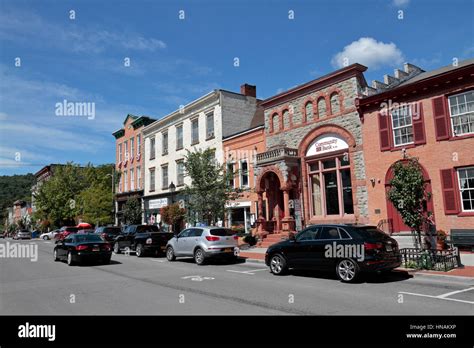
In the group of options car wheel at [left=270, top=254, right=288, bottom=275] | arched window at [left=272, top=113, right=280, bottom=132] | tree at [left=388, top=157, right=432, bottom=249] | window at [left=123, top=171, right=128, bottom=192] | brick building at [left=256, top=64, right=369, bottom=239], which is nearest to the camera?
car wheel at [left=270, top=254, right=288, bottom=275]

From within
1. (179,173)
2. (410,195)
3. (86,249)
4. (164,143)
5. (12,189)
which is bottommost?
(86,249)

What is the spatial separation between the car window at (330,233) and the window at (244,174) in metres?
15.9

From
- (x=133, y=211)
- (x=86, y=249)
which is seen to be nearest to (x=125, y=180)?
(x=133, y=211)

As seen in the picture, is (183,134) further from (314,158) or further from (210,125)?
(314,158)

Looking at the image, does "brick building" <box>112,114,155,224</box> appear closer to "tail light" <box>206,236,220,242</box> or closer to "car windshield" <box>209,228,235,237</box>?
"car windshield" <box>209,228,235,237</box>

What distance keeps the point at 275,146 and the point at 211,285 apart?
14.7 metres

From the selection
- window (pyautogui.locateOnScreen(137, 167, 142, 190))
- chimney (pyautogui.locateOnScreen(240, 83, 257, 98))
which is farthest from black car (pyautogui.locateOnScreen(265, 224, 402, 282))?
window (pyautogui.locateOnScreen(137, 167, 142, 190))

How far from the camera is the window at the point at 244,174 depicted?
27303 millimetres

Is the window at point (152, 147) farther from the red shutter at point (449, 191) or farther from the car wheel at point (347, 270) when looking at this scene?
the car wheel at point (347, 270)

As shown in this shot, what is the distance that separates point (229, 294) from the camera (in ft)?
Answer: 30.1

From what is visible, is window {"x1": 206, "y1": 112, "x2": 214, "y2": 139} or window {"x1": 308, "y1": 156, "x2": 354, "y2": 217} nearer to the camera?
window {"x1": 308, "y1": 156, "x2": 354, "y2": 217}

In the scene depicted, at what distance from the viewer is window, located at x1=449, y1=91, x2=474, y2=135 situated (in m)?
16.4

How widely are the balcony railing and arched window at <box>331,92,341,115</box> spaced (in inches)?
132

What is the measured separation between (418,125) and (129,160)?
111 ft
